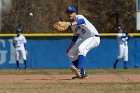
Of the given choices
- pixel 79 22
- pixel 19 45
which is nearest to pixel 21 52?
pixel 19 45

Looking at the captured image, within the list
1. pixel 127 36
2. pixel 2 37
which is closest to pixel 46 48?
pixel 2 37

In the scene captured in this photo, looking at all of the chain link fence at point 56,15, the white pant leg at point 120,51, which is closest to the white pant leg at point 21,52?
the white pant leg at point 120,51

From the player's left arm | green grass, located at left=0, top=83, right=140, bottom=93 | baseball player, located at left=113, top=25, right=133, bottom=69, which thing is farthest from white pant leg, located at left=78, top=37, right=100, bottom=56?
baseball player, located at left=113, top=25, right=133, bottom=69

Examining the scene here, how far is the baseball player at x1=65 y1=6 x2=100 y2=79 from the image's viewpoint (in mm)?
11891

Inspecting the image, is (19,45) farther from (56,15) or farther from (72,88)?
(56,15)

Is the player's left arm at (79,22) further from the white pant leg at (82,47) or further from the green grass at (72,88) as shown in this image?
the green grass at (72,88)

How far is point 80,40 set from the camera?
1243 cm

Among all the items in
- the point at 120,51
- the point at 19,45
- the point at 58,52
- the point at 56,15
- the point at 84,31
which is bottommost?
the point at 58,52

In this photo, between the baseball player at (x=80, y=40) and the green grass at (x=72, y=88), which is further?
the baseball player at (x=80, y=40)

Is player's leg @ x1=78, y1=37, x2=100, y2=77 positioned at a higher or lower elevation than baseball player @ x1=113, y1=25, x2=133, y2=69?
higher

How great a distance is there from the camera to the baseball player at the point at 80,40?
11.9m

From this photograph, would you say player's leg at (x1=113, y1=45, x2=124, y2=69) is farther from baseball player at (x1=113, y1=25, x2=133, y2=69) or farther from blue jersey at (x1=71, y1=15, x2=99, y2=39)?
blue jersey at (x1=71, y1=15, x2=99, y2=39)

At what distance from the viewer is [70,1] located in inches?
1373

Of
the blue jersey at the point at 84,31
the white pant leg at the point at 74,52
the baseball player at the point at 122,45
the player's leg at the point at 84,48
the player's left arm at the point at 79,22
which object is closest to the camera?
the player's left arm at the point at 79,22
